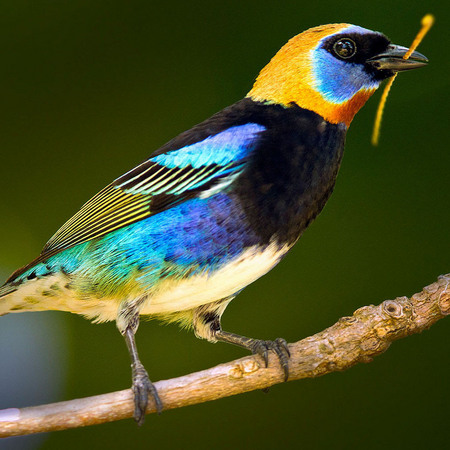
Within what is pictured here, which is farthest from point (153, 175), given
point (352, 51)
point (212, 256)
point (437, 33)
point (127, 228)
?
point (437, 33)

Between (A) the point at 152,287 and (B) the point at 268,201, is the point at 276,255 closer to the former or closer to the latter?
(B) the point at 268,201

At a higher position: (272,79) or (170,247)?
(272,79)

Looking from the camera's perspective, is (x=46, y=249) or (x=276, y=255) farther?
(x=46, y=249)

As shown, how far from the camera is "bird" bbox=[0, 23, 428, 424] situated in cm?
272

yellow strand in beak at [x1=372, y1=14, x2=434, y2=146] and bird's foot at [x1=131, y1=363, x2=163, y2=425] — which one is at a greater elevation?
yellow strand in beak at [x1=372, y1=14, x2=434, y2=146]

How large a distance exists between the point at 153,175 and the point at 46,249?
21.6 inches

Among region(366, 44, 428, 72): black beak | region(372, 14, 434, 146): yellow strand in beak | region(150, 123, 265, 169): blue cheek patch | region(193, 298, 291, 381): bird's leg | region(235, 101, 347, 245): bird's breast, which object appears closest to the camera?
region(372, 14, 434, 146): yellow strand in beak

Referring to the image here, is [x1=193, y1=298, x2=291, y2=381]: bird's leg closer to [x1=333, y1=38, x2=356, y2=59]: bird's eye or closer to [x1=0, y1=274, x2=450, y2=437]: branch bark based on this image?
[x1=0, y1=274, x2=450, y2=437]: branch bark

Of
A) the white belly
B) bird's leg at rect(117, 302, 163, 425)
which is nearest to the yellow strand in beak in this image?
the white belly

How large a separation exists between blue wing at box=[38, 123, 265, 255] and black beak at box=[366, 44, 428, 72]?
1.87 feet

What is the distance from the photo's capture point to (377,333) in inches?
101

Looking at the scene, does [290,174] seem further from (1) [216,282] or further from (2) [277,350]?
(2) [277,350]

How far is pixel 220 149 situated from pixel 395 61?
82 cm

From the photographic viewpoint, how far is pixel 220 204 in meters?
2.73
